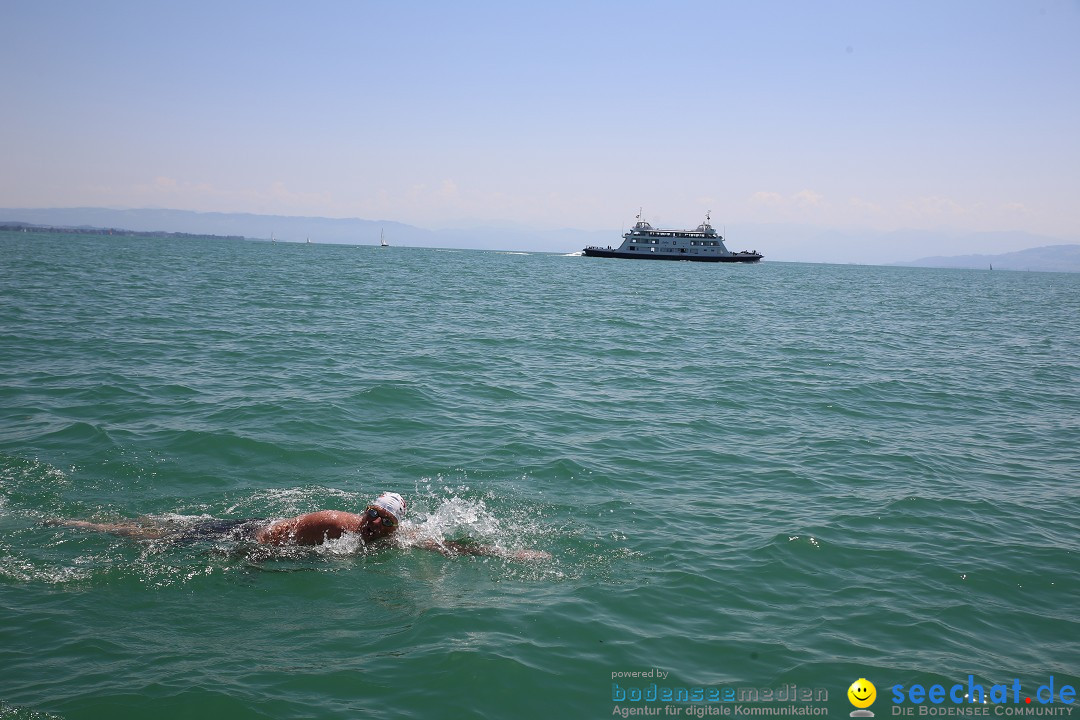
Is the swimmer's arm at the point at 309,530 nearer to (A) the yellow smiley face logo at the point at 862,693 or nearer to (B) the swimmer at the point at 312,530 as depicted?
(B) the swimmer at the point at 312,530

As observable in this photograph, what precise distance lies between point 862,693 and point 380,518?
5348 millimetres

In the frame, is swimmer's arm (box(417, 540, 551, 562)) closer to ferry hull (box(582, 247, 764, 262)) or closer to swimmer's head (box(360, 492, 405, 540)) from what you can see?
swimmer's head (box(360, 492, 405, 540))

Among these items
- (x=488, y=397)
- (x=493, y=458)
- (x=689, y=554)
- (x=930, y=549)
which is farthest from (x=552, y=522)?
(x=488, y=397)

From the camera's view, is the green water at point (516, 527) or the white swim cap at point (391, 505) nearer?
the green water at point (516, 527)

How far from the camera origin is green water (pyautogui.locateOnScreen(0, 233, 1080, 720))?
19.3ft

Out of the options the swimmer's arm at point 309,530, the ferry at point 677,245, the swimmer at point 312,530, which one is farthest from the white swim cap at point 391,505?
the ferry at point 677,245

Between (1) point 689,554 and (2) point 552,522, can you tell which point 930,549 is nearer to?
(1) point 689,554

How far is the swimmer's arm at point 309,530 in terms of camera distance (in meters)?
7.92

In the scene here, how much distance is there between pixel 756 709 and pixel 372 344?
17903mm

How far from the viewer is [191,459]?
10.8 metres

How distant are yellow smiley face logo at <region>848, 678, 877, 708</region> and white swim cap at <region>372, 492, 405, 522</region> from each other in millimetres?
5133

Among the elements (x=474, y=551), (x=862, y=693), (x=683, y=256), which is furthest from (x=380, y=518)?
(x=683, y=256)

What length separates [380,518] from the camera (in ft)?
26.0

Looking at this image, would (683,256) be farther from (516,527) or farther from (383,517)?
(383,517)
